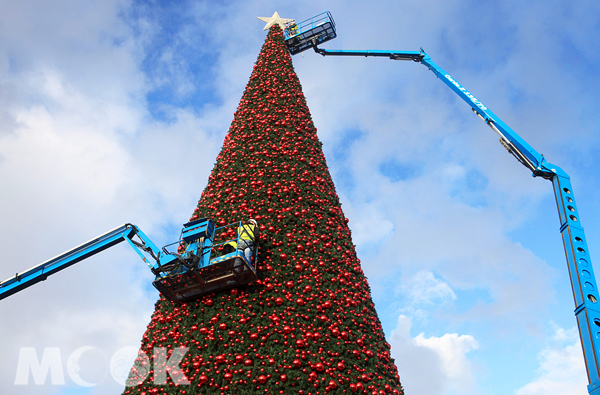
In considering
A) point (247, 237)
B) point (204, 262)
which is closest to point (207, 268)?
point (204, 262)

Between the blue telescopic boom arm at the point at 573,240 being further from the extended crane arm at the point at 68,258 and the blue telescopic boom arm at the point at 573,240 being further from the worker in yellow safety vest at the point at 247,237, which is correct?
the extended crane arm at the point at 68,258

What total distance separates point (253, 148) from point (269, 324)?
14.5 feet

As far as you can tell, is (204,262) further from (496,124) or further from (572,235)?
(496,124)

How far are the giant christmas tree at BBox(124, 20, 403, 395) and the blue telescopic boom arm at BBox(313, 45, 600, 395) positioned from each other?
134 inches

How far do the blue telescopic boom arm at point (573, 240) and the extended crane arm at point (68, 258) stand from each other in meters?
9.11

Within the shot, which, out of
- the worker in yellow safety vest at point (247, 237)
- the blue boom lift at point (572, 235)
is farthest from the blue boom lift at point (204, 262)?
the blue boom lift at point (572, 235)

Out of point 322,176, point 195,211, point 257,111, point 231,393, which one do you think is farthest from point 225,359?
point 257,111

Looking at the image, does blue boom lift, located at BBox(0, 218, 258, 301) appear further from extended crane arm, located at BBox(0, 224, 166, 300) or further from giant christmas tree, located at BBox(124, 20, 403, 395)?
extended crane arm, located at BBox(0, 224, 166, 300)

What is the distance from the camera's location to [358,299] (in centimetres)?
731

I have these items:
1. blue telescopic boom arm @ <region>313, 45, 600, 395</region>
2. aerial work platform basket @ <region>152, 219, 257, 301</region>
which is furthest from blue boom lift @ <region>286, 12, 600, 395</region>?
aerial work platform basket @ <region>152, 219, 257, 301</region>

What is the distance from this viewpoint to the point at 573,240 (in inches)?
337

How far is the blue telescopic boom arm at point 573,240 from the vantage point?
703cm

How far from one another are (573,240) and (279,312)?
639 cm

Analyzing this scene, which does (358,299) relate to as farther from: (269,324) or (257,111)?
(257,111)
